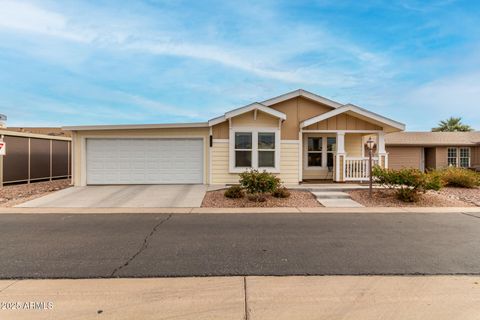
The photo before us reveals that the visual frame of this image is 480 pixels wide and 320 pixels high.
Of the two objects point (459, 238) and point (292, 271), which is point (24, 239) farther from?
point (459, 238)

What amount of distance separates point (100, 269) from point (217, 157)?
8.92 meters

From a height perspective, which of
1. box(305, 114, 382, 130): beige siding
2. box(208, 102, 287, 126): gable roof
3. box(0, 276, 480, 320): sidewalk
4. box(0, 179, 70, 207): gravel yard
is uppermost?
box(208, 102, 287, 126): gable roof

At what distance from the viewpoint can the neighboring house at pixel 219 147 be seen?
41.4 feet

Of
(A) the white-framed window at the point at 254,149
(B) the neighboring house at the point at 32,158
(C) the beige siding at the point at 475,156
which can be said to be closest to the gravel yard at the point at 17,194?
(B) the neighboring house at the point at 32,158

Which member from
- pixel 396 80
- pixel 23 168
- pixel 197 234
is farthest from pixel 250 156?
pixel 396 80

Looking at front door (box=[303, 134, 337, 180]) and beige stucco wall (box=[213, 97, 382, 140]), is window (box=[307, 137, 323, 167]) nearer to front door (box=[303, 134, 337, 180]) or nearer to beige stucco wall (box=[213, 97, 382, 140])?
front door (box=[303, 134, 337, 180])

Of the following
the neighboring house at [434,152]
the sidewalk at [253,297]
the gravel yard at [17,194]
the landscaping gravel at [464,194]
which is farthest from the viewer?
the neighboring house at [434,152]

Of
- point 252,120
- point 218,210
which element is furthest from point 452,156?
point 218,210

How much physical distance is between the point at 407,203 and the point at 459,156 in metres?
16.9

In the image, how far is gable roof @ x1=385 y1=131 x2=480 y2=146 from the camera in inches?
824

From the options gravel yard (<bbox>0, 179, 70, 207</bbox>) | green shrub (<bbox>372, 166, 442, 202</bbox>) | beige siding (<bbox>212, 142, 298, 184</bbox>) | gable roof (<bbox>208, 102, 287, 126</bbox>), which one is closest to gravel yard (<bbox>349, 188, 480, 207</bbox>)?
green shrub (<bbox>372, 166, 442, 202</bbox>)

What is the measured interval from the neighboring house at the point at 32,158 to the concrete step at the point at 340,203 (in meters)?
14.7

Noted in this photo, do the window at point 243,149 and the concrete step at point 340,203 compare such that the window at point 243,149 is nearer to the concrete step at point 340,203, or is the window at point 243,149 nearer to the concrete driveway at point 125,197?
the concrete driveway at point 125,197

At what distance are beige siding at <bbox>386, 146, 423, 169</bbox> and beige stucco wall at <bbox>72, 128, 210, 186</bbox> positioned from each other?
16.0 meters
